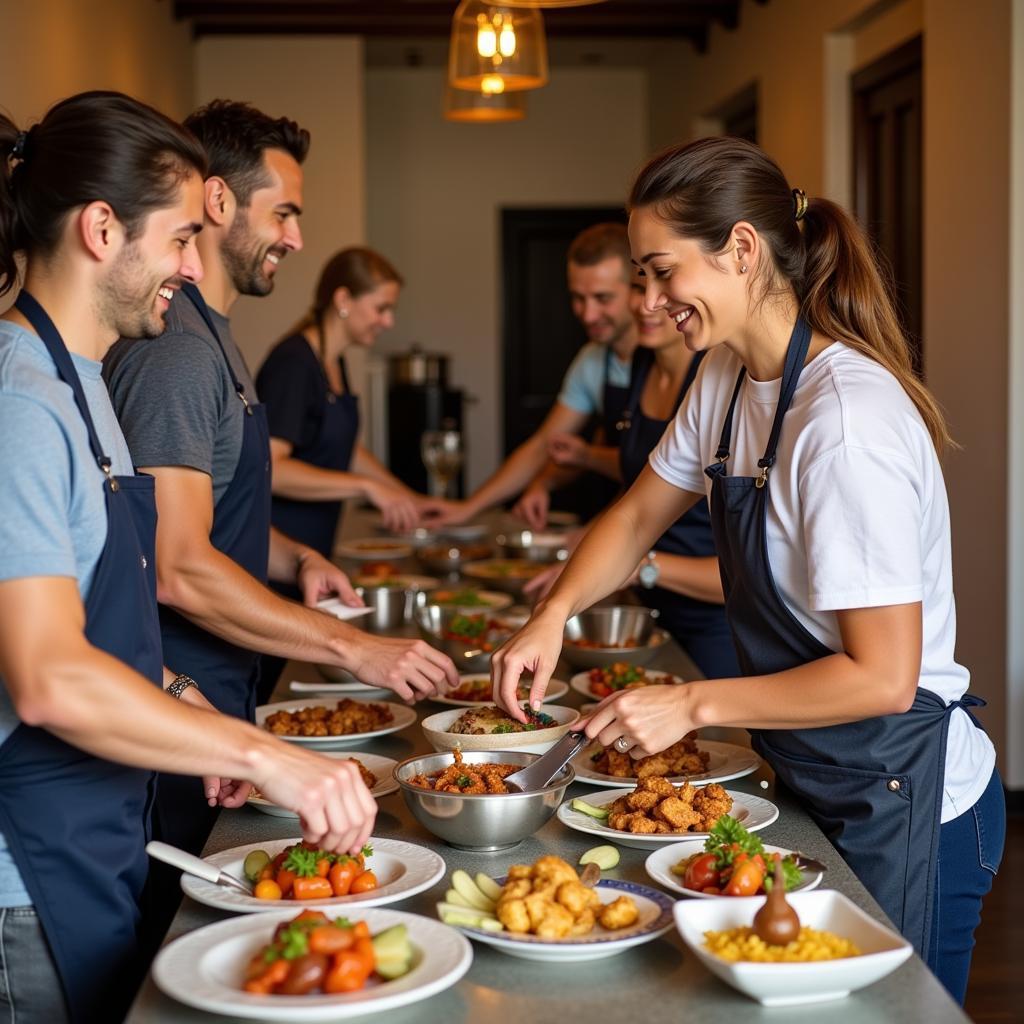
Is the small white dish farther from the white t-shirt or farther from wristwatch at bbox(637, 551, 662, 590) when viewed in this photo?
the white t-shirt

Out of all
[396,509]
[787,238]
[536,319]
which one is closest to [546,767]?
[787,238]

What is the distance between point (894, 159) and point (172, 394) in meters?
4.50

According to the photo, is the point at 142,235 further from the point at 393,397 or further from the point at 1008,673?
the point at 393,397

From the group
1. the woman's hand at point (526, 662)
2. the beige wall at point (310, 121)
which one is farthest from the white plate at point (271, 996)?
the beige wall at point (310, 121)

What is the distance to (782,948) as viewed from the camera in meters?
1.31

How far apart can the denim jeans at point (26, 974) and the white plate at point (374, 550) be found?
2.90 metres

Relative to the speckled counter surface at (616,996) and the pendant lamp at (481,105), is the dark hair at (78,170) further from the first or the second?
the pendant lamp at (481,105)

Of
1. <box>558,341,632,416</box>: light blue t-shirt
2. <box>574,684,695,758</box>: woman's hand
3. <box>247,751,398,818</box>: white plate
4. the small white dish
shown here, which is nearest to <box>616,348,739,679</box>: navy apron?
the small white dish

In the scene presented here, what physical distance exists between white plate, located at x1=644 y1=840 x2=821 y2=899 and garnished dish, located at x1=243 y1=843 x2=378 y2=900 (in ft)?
1.06

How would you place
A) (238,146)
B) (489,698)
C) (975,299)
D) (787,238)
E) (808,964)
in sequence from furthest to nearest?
(975,299)
(238,146)
(489,698)
(787,238)
(808,964)

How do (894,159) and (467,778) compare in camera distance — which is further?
(894,159)

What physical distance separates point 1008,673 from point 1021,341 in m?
1.10

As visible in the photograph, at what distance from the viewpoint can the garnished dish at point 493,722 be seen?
199 cm

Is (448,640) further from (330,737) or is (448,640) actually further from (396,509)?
(396,509)
